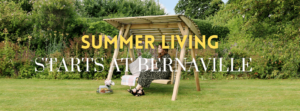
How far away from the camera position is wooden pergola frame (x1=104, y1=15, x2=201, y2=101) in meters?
4.73

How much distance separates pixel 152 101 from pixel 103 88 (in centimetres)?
124

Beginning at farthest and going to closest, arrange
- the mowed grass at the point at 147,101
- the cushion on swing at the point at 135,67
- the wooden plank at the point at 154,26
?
the cushion on swing at the point at 135,67
the wooden plank at the point at 154,26
the mowed grass at the point at 147,101

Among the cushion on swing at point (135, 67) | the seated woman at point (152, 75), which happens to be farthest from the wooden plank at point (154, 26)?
the cushion on swing at point (135, 67)

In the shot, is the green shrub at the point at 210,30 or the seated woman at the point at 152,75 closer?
the seated woman at the point at 152,75

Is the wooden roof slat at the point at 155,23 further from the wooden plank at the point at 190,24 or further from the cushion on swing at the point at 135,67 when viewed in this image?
the cushion on swing at the point at 135,67

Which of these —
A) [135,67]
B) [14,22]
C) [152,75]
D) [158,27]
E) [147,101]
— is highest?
[14,22]

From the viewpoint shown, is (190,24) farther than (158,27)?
No

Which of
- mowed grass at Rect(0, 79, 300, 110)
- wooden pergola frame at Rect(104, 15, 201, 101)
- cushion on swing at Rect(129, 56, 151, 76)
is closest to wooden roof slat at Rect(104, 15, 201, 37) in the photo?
wooden pergola frame at Rect(104, 15, 201, 101)

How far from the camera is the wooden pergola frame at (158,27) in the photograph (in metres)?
4.73

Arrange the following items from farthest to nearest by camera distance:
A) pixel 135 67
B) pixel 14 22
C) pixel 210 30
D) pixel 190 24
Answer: pixel 210 30 < pixel 14 22 < pixel 135 67 < pixel 190 24

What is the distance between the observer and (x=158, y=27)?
5238 millimetres

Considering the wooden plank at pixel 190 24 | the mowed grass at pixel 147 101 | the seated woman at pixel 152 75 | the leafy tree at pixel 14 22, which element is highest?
the leafy tree at pixel 14 22

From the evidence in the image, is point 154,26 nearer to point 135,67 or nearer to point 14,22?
point 135,67

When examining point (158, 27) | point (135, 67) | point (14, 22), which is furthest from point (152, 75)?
point (14, 22)
